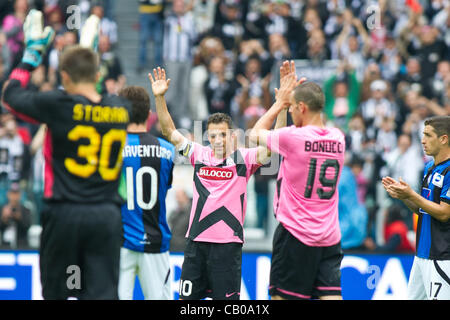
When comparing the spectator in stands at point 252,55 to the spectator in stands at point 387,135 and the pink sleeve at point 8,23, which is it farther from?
the pink sleeve at point 8,23

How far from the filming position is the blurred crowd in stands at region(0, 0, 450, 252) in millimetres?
13055

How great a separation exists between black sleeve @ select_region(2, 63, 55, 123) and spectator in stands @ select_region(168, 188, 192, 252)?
6.00 m

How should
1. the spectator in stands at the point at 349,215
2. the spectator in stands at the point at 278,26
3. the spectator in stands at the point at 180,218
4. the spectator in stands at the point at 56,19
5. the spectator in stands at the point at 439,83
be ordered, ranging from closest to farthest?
the spectator in stands at the point at 349,215, the spectator in stands at the point at 180,218, the spectator in stands at the point at 439,83, the spectator in stands at the point at 56,19, the spectator in stands at the point at 278,26

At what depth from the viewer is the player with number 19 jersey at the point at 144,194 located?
7.37 metres

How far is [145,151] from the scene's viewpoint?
293 inches

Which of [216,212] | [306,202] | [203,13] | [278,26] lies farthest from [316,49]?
[306,202]

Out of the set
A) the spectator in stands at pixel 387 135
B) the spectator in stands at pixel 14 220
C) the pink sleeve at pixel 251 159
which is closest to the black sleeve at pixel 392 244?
the spectator in stands at pixel 387 135

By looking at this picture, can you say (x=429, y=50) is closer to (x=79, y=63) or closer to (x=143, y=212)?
(x=143, y=212)

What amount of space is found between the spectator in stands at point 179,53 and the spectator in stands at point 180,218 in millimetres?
3504

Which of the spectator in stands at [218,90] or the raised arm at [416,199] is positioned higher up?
the spectator in stands at [218,90]

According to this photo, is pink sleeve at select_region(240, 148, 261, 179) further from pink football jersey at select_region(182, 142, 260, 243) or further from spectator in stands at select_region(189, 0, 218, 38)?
spectator in stands at select_region(189, 0, 218, 38)

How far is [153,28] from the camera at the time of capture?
53.5ft
